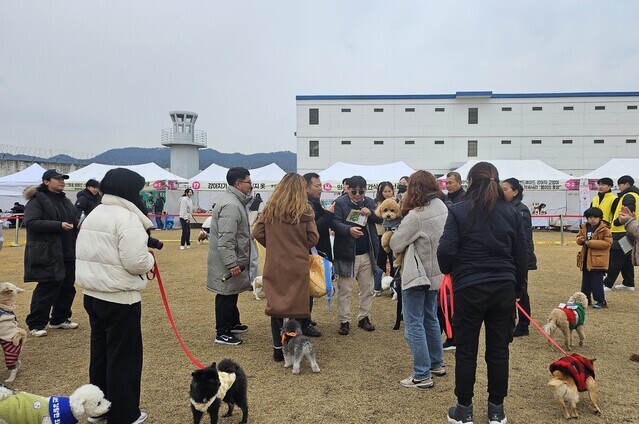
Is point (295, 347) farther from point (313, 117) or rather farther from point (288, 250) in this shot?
point (313, 117)

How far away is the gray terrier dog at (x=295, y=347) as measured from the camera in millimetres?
3881

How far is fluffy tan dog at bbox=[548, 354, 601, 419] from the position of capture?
9.99 ft

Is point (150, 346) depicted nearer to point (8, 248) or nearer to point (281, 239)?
point (281, 239)

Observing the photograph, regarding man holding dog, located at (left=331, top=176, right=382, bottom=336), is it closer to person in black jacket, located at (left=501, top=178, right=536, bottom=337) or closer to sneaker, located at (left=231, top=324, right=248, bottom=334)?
sneaker, located at (left=231, top=324, right=248, bottom=334)

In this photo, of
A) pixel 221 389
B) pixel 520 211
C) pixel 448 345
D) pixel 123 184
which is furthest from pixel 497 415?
pixel 123 184

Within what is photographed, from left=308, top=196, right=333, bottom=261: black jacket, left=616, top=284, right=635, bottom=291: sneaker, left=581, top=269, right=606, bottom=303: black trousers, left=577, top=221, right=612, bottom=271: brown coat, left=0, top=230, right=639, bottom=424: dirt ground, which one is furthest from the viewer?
left=616, top=284, right=635, bottom=291: sneaker

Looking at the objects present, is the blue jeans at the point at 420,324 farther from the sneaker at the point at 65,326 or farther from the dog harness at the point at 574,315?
the sneaker at the point at 65,326

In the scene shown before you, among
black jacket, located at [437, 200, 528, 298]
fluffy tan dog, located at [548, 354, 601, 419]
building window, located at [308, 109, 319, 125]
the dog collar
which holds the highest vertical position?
building window, located at [308, 109, 319, 125]

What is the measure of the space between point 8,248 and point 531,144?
113 feet

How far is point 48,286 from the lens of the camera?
4.84 metres

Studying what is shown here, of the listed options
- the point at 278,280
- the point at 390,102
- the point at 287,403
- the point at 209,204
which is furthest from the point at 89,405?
the point at 390,102

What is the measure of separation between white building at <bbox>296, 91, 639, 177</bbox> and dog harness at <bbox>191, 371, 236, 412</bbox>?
104 feet

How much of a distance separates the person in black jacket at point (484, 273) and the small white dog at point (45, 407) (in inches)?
92.5

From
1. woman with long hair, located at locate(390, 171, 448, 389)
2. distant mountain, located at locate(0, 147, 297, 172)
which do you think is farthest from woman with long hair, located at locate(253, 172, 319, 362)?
distant mountain, located at locate(0, 147, 297, 172)
